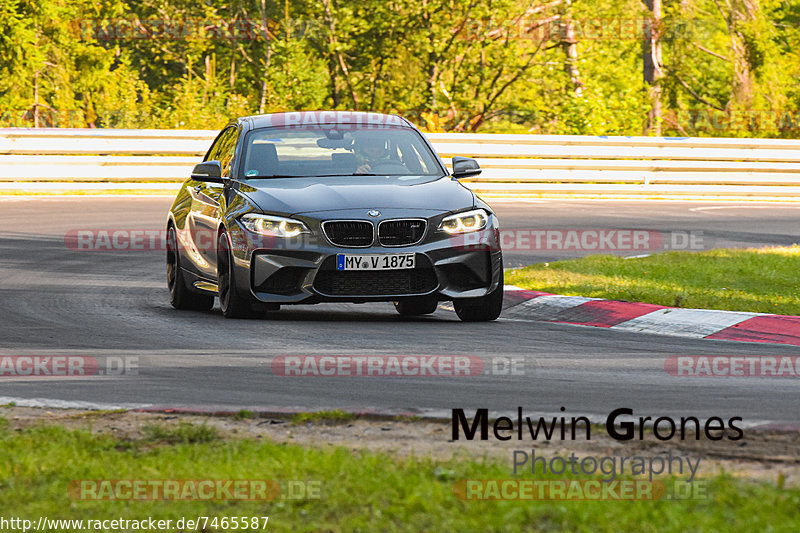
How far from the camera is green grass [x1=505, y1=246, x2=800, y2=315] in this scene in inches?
415

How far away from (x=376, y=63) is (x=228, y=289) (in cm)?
2254

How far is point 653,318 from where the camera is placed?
9.88m

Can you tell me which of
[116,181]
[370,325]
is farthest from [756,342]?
[116,181]

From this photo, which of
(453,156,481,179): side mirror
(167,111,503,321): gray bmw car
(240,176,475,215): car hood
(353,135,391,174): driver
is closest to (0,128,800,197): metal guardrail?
(167,111,503,321): gray bmw car

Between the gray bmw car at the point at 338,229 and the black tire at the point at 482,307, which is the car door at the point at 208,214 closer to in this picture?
the gray bmw car at the point at 338,229

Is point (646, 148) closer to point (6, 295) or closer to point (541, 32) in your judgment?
point (541, 32)

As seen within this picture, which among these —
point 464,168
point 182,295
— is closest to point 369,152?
point 464,168

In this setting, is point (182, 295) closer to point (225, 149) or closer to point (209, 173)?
point (209, 173)

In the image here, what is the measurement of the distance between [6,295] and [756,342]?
633 centimetres

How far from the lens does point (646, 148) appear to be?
25547mm

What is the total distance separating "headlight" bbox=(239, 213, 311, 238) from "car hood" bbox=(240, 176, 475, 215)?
7 centimetres

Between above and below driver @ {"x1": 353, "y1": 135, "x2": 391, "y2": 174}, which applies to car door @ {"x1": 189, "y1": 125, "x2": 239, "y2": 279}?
below

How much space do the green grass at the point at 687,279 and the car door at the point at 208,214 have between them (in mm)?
2937

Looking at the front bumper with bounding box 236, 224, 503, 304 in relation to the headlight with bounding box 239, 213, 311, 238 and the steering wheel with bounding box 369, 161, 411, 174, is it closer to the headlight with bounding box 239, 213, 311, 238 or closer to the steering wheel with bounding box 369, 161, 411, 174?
the headlight with bounding box 239, 213, 311, 238
